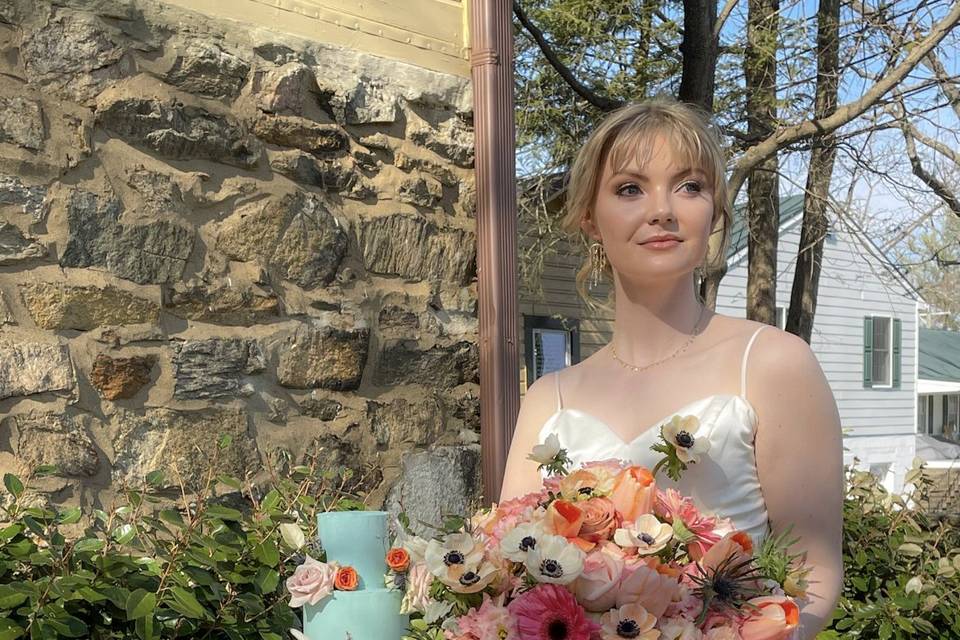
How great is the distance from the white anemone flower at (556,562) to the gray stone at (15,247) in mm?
1869

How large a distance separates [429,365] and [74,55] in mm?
1521

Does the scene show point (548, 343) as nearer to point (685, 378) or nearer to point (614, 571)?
point (685, 378)

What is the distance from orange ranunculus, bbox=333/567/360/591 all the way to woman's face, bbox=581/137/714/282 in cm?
82

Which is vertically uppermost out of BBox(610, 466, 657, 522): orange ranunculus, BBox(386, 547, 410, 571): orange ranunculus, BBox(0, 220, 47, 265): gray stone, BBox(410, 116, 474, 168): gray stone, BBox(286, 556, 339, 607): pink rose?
BBox(410, 116, 474, 168): gray stone

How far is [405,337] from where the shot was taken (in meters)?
3.58

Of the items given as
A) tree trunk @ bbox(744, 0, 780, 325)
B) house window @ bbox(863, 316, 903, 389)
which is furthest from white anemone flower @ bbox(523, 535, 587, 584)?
house window @ bbox(863, 316, 903, 389)

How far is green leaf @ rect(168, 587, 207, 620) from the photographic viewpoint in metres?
2.08

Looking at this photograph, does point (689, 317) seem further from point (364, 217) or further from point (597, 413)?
point (364, 217)

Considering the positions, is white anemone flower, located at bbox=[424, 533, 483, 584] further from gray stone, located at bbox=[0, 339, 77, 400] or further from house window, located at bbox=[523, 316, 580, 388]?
house window, located at bbox=[523, 316, 580, 388]

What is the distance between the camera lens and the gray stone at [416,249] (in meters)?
3.51

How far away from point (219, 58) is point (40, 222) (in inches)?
30.6

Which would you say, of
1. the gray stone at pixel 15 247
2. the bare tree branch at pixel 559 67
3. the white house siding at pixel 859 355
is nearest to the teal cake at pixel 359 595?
the gray stone at pixel 15 247

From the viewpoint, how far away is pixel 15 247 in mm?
2662

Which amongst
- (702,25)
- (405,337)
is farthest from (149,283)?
(702,25)
